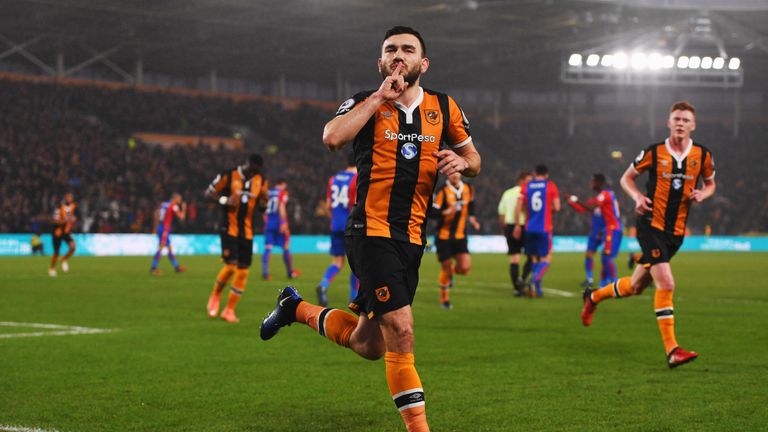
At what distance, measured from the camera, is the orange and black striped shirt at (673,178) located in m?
8.95

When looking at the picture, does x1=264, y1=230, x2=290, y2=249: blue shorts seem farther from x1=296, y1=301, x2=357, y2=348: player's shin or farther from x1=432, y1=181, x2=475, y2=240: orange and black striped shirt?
x1=296, y1=301, x2=357, y2=348: player's shin

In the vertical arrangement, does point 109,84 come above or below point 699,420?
above

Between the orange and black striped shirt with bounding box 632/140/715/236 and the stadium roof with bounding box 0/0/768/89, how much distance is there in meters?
32.1

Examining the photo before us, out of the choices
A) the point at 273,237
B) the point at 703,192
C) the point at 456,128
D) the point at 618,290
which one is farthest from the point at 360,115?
the point at 273,237

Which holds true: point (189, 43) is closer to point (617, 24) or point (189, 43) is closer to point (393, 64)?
point (617, 24)

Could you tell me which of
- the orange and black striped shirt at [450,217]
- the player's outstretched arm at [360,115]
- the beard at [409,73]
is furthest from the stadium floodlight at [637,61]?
the player's outstretched arm at [360,115]

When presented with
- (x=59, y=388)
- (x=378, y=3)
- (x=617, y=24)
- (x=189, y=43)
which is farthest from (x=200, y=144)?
(x=59, y=388)

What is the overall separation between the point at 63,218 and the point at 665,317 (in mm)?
18560

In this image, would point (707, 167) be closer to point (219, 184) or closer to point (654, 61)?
point (219, 184)

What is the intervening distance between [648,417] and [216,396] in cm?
292

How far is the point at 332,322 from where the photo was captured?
18.2 feet

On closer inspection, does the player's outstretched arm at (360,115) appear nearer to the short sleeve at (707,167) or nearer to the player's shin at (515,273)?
the short sleeve at (707,167)

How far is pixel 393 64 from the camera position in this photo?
4.87 metres

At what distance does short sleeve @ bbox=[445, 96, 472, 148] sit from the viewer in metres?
5.17
